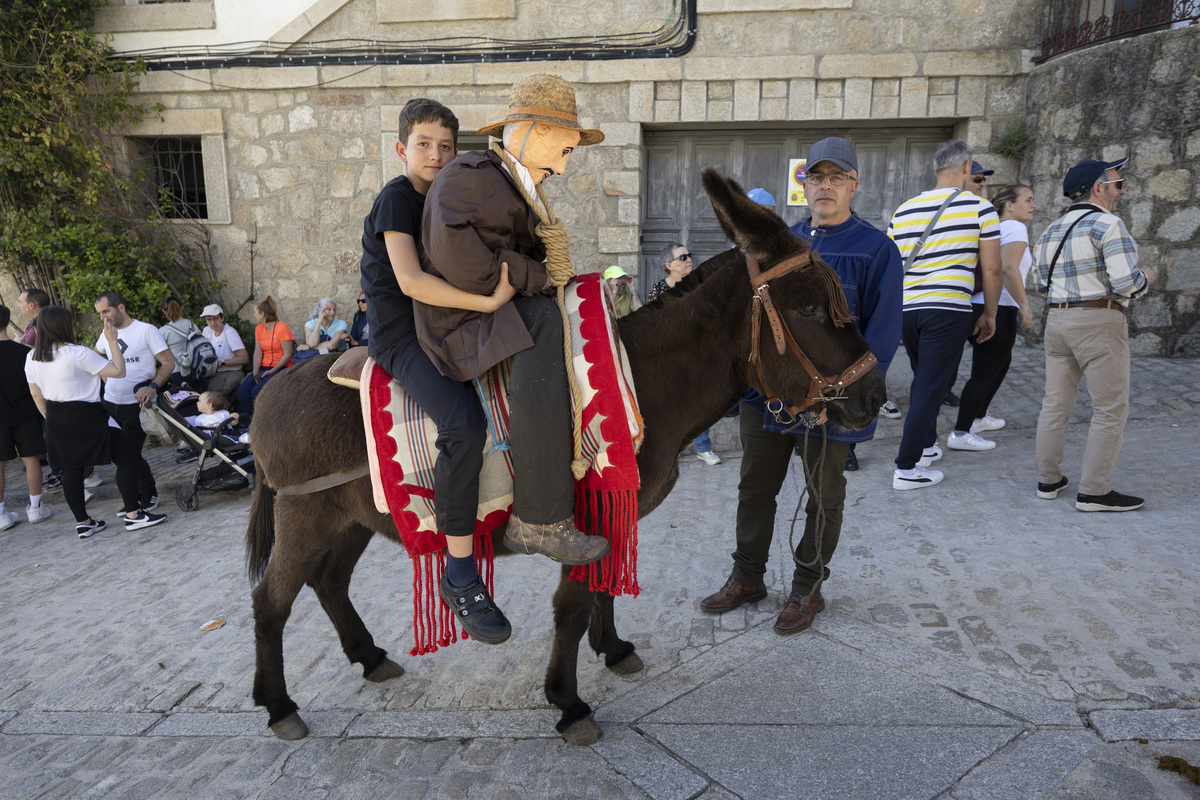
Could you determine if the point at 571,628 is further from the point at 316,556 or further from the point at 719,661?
the point at 316,556

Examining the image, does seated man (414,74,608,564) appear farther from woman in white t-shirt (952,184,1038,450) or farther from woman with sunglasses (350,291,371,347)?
woman with sunglasses (350,291,371,347)

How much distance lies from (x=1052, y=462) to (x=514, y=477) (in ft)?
14.1

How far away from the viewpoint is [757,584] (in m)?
3.96

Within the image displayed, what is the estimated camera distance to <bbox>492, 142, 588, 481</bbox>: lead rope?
2.47m

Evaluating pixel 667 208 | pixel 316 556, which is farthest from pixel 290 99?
pixel 316 556

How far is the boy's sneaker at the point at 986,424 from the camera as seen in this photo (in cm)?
659

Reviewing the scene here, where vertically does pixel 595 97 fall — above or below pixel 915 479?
above

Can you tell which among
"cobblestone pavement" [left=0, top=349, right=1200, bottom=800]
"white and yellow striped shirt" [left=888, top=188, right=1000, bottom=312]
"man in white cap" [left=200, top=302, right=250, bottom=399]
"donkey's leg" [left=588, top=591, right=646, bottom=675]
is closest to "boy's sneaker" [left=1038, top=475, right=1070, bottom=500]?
"cobblestone pavement" [left=0, top=349, right=1200, bottom=800]

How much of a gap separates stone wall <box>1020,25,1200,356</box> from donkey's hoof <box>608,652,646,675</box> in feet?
24.4

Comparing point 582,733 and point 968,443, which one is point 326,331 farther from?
point 968,443

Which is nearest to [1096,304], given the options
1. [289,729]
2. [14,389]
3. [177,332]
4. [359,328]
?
[289,729]

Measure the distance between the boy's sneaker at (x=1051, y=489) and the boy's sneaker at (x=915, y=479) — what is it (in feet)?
2.26

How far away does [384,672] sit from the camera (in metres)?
3.50

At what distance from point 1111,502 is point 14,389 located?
9.24 m
